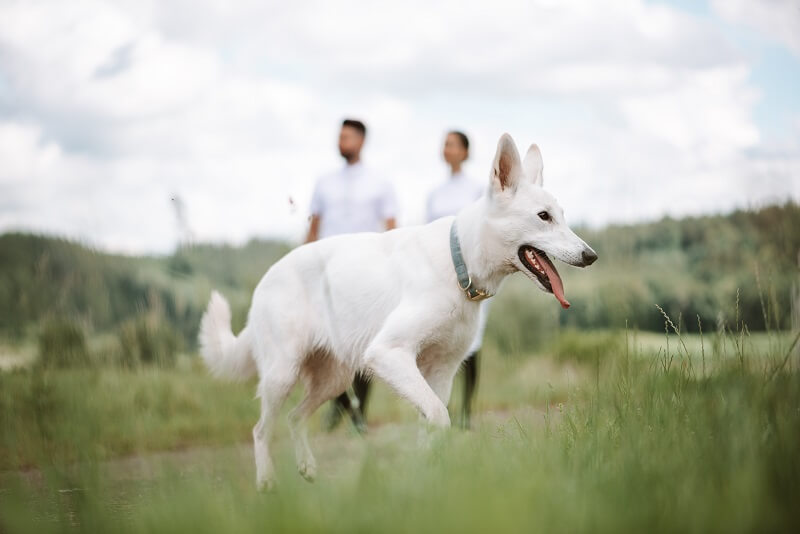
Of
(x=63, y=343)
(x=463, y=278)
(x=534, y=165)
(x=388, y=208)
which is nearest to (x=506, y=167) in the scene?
(x=534, y=165)

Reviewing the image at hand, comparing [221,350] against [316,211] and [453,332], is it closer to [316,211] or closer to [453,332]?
[316,211]

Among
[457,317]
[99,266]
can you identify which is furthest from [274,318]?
[99,266]

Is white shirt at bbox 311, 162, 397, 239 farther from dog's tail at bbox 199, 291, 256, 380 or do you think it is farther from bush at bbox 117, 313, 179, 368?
bush at bbox 117, 313, 179, 368

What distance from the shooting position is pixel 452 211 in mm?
6703

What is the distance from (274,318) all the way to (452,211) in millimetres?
2195

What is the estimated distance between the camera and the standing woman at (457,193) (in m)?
6.68

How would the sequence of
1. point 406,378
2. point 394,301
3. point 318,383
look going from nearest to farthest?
point 406,378, point 394,301, point 318,383

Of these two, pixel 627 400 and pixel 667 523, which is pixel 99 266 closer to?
pixel 627 400

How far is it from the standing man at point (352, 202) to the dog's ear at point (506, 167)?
240 cm

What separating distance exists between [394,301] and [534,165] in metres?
1.16

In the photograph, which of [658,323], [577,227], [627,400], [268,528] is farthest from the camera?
[577,227]

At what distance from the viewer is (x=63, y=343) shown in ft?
25.7

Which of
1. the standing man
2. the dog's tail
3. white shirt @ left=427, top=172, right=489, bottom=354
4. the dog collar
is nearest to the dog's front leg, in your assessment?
the dog collar

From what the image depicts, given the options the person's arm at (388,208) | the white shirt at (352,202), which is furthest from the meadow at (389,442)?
the person's arm at (388,208)
